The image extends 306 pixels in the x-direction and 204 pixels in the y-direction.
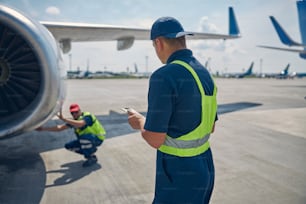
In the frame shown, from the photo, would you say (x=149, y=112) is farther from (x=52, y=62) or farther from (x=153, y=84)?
(x=52, y=62)

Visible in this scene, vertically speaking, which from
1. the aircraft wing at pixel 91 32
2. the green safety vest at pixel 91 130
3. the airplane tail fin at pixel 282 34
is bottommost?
the green safety vest at pixel 91 130

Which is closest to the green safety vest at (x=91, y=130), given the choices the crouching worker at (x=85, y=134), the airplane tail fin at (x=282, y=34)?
→ the crouching worker at (x=85, y=134)

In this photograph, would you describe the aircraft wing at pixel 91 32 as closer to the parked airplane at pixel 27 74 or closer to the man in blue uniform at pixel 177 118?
the parked airplane at pixel 27 74

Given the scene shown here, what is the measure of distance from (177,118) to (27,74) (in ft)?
8.56

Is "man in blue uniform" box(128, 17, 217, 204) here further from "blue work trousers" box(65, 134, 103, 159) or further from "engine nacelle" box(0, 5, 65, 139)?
"blue work trousers" box(65, 134, 103, 159)

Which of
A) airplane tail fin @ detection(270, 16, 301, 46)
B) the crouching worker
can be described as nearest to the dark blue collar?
the crouching worker

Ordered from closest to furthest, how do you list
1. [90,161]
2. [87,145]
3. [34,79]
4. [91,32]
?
[34,79], [90,161], [87,145], [91,32]

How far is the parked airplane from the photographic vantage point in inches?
113

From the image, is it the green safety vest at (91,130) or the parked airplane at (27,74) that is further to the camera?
the green safety vest at (91,130)

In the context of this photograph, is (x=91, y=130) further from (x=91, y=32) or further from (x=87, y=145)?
(x=91, y=32)

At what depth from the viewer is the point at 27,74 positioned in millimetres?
3439

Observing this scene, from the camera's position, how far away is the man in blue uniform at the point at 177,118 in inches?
62.3

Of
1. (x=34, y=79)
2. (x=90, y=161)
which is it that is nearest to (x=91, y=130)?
(x=90, y=161)

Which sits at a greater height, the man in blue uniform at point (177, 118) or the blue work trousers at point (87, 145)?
the man in blue uniform at point (177, 118)
